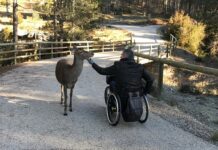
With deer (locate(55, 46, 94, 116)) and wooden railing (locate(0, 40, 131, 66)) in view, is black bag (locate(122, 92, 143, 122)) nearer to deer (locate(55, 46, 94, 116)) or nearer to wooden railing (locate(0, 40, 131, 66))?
deer (locate(55, 46, 94, 116))

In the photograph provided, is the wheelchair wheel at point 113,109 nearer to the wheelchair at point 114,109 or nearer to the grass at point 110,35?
the wheelchair at point 114,109

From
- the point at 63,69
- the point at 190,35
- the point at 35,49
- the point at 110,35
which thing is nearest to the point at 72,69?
the point at 63,69

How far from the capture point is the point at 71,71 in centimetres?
912

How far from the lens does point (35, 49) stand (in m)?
21.5

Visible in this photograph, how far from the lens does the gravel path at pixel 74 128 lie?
7.13m

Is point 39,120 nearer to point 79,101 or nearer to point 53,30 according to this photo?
point 79,101

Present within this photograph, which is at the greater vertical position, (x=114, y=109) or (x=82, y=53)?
(x=82, y=53)

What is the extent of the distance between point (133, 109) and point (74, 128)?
3.87ft

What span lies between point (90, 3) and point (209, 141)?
82.4ft

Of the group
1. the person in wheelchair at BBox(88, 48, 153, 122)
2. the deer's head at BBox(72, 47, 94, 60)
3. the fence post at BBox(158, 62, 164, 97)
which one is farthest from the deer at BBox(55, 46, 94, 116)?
the fence post at BBox(158, 62, 164, 97)

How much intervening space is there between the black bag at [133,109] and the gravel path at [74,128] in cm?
23

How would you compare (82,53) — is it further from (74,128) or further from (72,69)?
(74,128)

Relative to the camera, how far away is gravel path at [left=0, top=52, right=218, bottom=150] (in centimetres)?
713

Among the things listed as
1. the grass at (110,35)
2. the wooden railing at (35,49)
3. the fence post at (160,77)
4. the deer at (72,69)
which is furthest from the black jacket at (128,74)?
the grass at (110,35)
